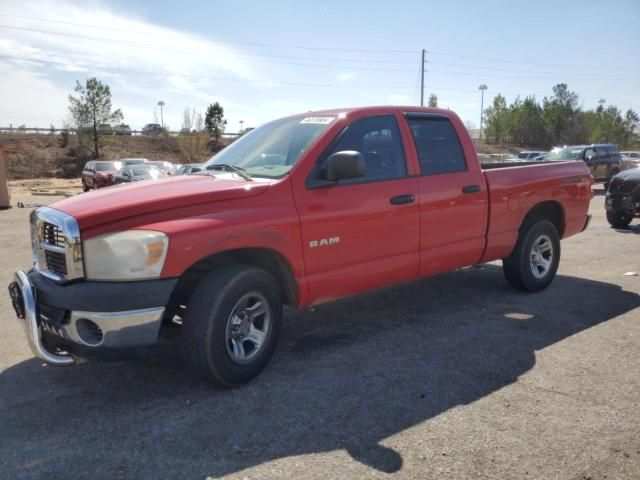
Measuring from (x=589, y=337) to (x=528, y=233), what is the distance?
1518 millimetres

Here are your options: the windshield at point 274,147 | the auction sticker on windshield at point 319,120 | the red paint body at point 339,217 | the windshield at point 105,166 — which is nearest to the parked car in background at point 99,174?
the windshield at point 105,166

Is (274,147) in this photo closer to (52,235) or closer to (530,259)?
(52,235)

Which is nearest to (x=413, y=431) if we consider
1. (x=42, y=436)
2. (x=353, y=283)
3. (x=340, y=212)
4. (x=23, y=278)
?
(x=353, y=283)

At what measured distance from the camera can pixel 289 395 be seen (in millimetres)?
3684

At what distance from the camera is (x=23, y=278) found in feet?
11.9

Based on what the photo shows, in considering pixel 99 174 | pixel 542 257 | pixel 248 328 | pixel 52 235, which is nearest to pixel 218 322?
pixel 248 328

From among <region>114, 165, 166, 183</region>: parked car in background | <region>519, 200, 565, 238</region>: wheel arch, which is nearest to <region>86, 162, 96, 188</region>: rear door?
<region>114, 165, 166, 183</region>: parked car in background

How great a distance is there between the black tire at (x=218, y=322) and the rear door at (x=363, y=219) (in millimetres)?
522

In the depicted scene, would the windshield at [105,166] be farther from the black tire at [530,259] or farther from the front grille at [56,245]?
the front grille at [56,245]

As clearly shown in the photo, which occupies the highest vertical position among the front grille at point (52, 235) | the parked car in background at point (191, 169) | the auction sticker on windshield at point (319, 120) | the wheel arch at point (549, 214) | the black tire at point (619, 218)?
the auction sticker on windshield at point (319, 120)

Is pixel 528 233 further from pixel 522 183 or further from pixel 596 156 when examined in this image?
pixel 596 156

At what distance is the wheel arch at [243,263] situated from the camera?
12.5 ft

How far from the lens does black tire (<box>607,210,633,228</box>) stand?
1109 cm

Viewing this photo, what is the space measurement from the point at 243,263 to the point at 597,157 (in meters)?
21.7
